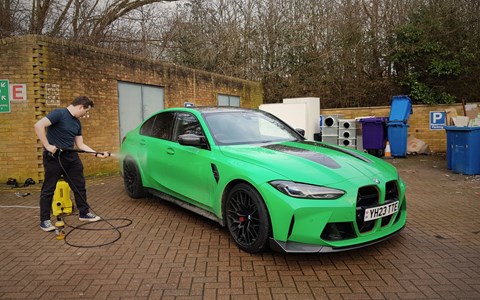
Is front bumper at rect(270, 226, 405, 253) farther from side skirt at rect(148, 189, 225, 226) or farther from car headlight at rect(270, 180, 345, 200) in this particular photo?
side skirt at rect(148, 189, 225, 226)

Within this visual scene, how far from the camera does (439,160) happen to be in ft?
38.7

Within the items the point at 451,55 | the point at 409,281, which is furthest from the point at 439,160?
the point at 409,281

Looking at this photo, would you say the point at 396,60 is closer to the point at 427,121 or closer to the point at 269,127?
the point at 427,121

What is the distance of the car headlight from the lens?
3.36 metres

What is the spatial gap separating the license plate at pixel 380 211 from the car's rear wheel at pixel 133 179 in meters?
3.69

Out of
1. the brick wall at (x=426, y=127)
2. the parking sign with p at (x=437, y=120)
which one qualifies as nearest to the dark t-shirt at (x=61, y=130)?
the brick wall at (x=426, y=127)

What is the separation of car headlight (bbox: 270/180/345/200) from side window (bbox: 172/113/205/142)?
160cm

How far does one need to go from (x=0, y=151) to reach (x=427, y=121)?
44.4ft

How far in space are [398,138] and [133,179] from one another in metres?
9.48

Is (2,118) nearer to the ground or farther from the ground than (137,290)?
farther from the ground

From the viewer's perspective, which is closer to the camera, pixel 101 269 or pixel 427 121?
pixel 101 269

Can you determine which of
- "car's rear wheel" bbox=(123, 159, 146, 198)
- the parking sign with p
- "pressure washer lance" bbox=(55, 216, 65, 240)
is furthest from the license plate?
the parking sign with p

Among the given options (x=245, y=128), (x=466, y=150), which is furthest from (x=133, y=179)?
(x=466, y=150)

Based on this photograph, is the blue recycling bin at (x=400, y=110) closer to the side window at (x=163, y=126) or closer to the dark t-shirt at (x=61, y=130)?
the side window at (x=163, y=126)
